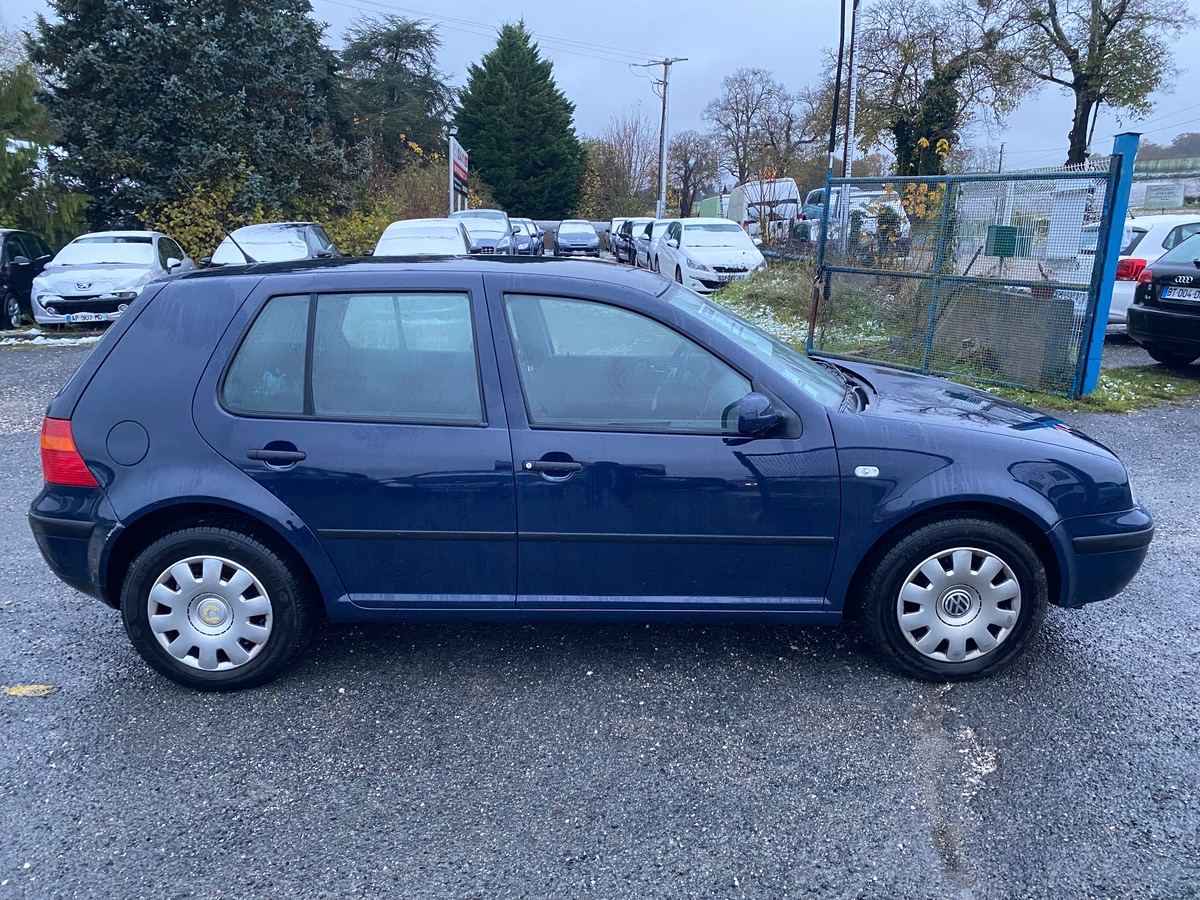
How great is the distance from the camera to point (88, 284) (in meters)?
13.8

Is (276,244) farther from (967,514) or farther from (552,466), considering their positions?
(967,514)

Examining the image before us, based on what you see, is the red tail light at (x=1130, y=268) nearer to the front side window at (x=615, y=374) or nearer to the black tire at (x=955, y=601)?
the black tire at (x=955, y=601)

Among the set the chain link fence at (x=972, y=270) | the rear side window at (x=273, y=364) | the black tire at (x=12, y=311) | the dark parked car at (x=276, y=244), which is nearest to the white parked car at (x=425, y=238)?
the dark parked car at (x=276, y=244)

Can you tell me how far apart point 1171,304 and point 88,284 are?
14696 mm

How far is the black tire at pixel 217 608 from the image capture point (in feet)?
11.2

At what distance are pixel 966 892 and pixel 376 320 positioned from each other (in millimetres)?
2811

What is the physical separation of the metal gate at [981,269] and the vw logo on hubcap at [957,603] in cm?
558

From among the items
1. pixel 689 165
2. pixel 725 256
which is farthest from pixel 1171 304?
pixel 689 165

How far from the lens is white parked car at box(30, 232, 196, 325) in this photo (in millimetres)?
13781

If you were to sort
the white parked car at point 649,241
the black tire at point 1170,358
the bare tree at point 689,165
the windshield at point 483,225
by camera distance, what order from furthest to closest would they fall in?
the bare tree at point 689,165 → the white parked car at point 649,241 → the windshield at point 483,225 → the black tire at point 1170,358

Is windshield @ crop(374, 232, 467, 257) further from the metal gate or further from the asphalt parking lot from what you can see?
the asphalt parking lot

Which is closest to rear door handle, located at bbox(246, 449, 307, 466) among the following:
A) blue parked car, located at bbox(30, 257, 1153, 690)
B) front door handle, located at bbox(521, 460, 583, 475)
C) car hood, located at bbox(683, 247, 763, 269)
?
blue parked car, located at bbox(30, 257, 1153, 690)

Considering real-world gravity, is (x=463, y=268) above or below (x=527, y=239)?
above

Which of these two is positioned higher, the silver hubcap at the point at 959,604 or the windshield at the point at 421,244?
the windshield at the point at 421,244
